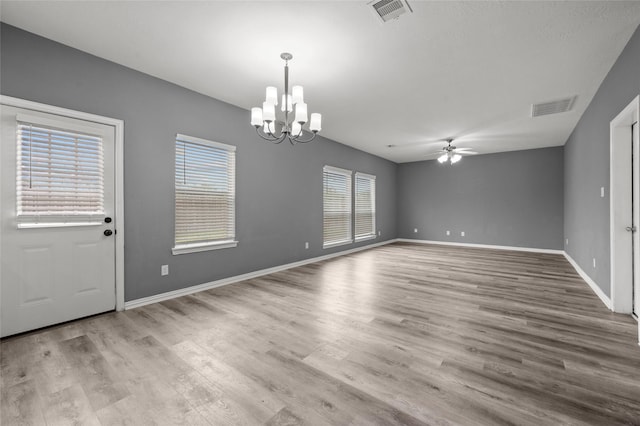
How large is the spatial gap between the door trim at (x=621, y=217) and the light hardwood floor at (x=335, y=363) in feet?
0.89

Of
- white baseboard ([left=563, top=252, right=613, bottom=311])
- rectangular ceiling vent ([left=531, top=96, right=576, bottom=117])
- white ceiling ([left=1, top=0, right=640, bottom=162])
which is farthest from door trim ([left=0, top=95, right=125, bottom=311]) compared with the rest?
rectangular ceiling vent ([left=531, top=96, right=576, bottom=117])

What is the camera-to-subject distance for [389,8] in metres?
2.24

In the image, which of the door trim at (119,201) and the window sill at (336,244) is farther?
the window sill at (336,244)

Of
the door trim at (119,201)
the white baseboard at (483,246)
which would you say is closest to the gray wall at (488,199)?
the white baseboard at (483,246)

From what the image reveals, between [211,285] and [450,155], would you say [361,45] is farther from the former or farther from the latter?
[450,155]

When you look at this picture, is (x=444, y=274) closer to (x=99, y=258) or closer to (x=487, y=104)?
(x=487, y=104)

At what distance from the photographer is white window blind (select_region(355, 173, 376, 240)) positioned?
765 cm

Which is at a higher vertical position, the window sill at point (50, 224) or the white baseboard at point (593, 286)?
the window sill at point (50, 224)

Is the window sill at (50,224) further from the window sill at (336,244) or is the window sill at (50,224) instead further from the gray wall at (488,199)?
the gray wall at (488,199)

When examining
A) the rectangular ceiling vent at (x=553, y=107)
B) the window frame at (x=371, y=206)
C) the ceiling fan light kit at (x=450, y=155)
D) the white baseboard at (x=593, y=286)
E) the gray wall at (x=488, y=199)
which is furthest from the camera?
the window frame at (x=371, y=206)

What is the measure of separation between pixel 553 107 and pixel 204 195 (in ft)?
18.1

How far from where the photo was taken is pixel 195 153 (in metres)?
3.90

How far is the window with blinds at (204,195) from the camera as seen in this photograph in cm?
375

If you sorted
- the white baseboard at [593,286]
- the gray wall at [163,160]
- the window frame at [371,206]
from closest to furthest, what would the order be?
the gray wall at [163,160] < the white baseboard at [593,286] < the window frame at [371,206]
